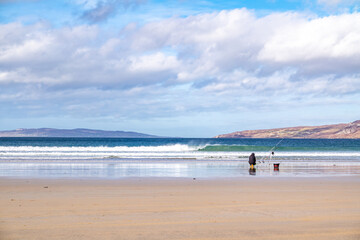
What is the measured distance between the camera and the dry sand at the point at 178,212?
22.0 ft

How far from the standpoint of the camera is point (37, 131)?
191125mm

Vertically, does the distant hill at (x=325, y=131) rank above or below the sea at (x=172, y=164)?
above

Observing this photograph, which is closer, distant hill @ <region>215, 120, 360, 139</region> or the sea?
the sea

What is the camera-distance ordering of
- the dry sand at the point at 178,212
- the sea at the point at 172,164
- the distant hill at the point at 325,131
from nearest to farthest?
1. the dry sand at the point at 178,212
2. the sea at the point at 172,164
3. the distant hill at the point at 325,131

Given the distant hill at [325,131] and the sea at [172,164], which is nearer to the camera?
the sea at [172,164]

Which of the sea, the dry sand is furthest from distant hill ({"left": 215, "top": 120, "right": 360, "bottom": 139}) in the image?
the dry sand

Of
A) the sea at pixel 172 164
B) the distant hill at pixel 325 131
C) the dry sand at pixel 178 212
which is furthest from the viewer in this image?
the distant hill at pixel 325 131

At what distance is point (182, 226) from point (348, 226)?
288 cm

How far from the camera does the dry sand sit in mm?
6707

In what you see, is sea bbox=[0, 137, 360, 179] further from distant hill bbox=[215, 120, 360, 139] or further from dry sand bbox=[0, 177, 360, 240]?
distant hill bbox=[215, 120, 360, 139]

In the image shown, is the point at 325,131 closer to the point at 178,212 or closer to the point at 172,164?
the point at 172,164

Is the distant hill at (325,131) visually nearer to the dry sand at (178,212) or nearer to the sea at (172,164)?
the sea at (172,164)

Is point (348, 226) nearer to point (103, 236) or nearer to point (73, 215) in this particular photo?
point (103, 236)

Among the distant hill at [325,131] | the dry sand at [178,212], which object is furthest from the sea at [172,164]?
the distant hill at [325,131]
